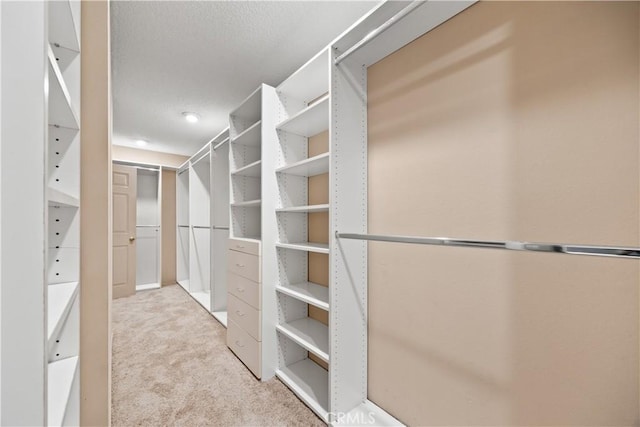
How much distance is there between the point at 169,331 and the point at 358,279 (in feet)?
7.66

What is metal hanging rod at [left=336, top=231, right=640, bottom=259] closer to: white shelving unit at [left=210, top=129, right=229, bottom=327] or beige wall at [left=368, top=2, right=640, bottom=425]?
beige wall at [left=368, top=2, right=640, bottom=425]

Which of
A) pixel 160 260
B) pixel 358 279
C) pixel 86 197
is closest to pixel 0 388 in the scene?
pixel 86 197

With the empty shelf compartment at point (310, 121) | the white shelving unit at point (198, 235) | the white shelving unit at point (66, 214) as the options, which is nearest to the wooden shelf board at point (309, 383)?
the white shelving unit at point (66, 214)

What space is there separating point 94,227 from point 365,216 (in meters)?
1.39

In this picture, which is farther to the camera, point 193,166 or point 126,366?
A: point 193,166

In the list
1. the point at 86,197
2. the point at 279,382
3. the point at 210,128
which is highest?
the point at 210,128

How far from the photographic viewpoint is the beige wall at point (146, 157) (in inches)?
176

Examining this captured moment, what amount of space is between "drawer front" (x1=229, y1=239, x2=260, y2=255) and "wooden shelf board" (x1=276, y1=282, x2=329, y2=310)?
1.09ft

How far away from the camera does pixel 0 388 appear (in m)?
0.42

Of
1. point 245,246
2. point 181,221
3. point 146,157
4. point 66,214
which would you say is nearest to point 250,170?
point 245,246

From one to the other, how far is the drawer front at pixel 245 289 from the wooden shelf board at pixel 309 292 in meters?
0.18

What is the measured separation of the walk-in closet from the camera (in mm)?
824

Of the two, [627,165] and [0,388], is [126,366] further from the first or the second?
[627,165]

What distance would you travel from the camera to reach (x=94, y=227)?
1.17m
